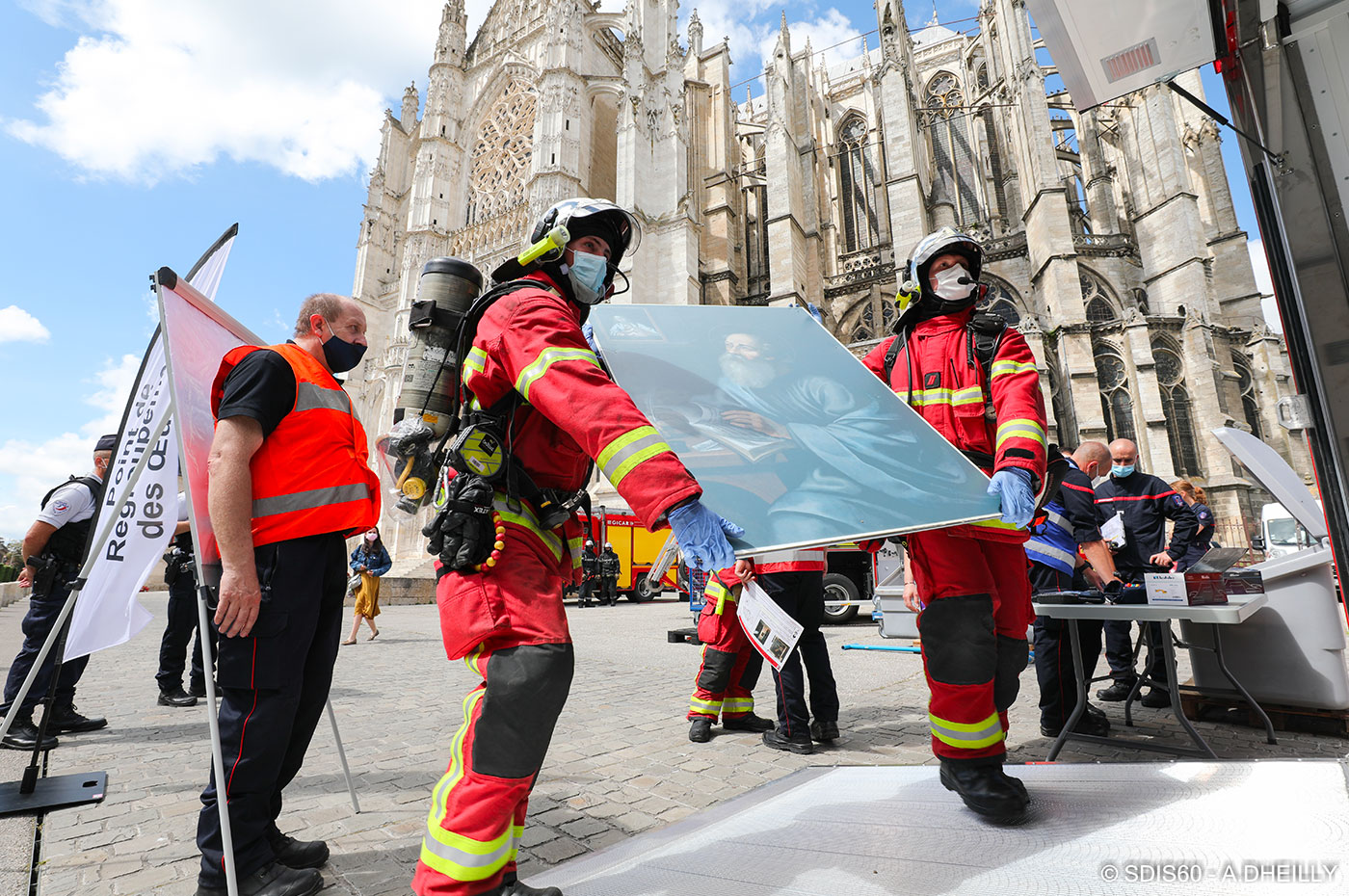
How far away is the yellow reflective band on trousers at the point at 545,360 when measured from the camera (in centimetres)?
141

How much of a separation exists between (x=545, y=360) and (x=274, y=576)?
118 centimetres

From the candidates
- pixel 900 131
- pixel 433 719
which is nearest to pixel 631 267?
pixel 900 131

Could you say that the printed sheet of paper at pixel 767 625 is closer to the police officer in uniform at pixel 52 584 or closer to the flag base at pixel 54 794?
the flag base at pixel 54 794

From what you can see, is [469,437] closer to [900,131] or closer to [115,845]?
[115,845]

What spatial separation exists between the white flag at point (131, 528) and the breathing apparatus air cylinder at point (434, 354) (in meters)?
1.63

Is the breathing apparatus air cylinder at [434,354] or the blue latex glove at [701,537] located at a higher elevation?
the breathing apparatus air cylinder at [434,354]

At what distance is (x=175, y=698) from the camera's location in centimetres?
448

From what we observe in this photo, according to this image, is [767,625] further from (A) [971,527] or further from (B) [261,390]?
(B) [261,390]

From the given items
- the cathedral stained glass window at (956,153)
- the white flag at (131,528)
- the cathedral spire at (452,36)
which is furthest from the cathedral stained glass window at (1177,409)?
the cathedral spire at (452,36)

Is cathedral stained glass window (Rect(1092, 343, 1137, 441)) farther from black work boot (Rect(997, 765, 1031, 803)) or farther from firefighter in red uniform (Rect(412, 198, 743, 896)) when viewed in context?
firefighter in red uniform (Rect(412, 198, 743, 896))

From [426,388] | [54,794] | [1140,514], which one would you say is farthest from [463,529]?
[1140,514]

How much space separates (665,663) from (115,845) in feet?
14.6

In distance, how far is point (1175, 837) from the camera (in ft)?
5.53

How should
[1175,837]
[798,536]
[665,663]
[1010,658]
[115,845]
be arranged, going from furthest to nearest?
[665,663] < [1010,658] < [115,845] < [1175,837] < [798,536]
